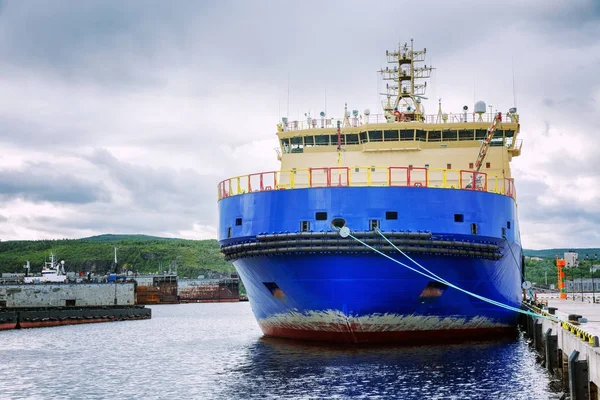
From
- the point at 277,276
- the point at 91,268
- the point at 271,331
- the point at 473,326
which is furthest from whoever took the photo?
the point at 91,268

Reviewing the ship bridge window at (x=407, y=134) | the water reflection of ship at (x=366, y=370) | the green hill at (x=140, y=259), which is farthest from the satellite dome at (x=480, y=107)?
the green hill at (x=140, y=259)

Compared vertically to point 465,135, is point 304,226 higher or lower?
lower

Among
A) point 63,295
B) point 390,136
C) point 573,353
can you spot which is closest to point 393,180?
point 390,136

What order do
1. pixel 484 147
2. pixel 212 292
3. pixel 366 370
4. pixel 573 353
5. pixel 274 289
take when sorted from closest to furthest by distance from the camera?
1. pixel 573 353
2. pixel 366 370
3. pixel 274 289
4. pixel 484 147
5. pixel 212 292

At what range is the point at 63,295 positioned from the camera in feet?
206

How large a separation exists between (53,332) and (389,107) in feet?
75.8

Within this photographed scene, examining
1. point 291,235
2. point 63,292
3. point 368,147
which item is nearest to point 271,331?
point 291,235

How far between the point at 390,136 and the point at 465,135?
331 centimetres

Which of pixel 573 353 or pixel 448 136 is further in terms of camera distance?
pixel 448 136

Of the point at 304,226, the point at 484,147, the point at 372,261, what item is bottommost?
the point at 372,261

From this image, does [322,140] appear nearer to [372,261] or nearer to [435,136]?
[435,136]

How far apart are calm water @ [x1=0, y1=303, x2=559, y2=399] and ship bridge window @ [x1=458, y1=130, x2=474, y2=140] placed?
850 centimetres

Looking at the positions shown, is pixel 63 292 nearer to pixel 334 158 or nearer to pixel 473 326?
pixel 334 158

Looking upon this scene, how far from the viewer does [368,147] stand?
31.2 metres
